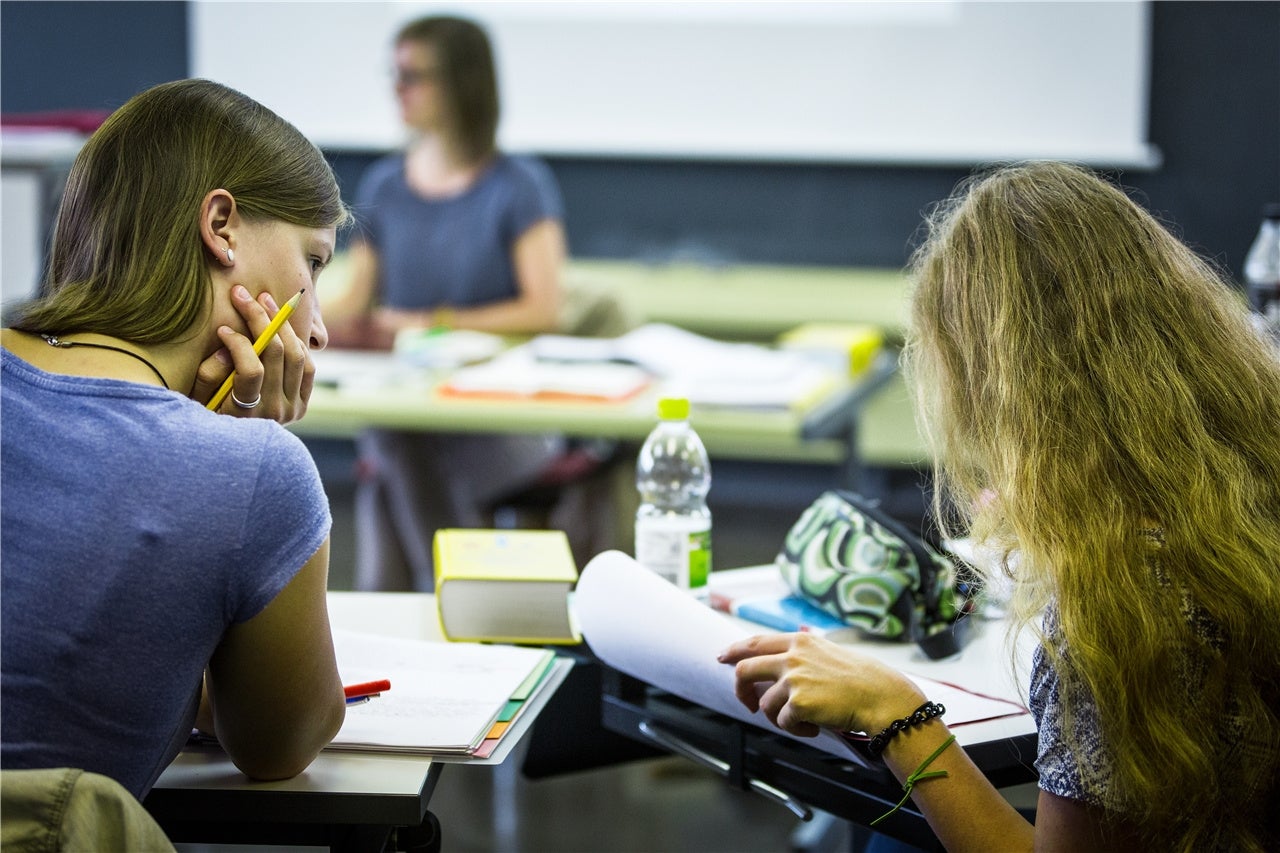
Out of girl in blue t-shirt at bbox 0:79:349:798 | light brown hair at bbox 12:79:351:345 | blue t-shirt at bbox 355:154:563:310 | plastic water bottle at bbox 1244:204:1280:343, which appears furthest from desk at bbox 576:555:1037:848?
blue t-shirt at bbox 355:154:563:310

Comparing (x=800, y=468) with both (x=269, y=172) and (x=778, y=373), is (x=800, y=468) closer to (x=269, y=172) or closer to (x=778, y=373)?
(x=778, y=373)

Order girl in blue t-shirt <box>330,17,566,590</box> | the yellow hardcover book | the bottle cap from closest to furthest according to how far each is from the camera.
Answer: the yellow hardcover book, the bottle cap, girl in blue t-shirt <box>330,17,566,590</box>

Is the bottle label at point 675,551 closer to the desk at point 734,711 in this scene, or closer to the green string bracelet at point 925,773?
the desk at point 734,711

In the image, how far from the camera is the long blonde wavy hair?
3.38 ft

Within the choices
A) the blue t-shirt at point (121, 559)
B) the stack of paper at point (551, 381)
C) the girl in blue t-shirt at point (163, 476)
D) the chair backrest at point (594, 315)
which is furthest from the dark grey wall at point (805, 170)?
the blue t-shirt at point (121, 559)

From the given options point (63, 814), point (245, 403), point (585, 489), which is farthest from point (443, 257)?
point (63, 814)

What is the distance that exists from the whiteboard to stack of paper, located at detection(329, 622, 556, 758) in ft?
10.9

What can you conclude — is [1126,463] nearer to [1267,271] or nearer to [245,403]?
[245,403]

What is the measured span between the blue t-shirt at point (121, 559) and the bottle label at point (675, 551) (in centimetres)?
63

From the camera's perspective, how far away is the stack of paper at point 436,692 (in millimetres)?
1234

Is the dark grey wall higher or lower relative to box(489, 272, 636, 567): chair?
higher

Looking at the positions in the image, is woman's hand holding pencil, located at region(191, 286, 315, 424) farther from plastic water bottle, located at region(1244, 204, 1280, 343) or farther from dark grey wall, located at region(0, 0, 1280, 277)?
dark grey wall, located at region(0, 0, 1280, 277)

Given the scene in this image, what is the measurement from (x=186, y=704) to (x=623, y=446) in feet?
7.38

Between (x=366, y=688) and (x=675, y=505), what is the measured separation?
761mm
